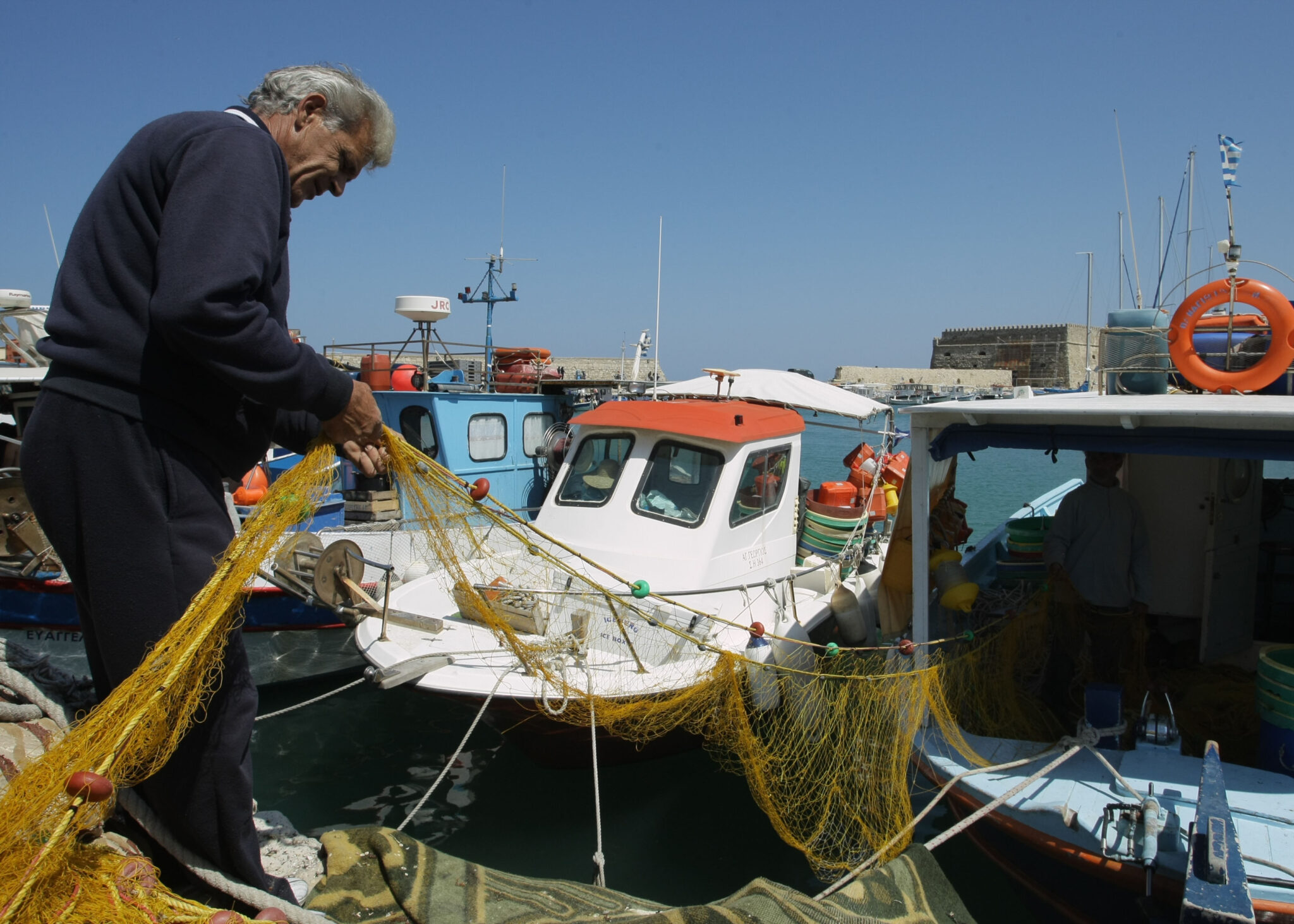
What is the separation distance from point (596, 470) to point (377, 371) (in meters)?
4.68

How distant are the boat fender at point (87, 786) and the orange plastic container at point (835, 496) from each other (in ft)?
24.5

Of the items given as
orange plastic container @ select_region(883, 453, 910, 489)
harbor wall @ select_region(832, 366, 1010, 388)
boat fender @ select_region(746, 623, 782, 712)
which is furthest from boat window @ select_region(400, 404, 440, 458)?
harbor wall @ select_region(832, 366, 1010, 388)

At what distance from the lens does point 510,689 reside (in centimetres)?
539

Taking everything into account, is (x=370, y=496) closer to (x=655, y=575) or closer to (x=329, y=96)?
(x=655, y=575)

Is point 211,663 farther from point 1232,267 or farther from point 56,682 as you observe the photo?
point 1232,267

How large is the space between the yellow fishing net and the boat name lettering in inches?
160

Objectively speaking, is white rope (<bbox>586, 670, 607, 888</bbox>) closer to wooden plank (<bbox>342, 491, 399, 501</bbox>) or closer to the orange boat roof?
the orange boat roof

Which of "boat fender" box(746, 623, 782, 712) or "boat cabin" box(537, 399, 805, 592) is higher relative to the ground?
"boat cabin" box(537, 399, 805, 592)

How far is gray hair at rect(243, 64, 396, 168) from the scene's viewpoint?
193cm

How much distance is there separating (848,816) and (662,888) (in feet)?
4.46

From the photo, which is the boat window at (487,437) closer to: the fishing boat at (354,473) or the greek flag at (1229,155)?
the fishing boat at (354,473)

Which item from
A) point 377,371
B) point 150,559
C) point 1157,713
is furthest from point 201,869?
point 377,371

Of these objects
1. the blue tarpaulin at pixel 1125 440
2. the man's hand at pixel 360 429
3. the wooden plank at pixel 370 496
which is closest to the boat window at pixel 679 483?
the blue tarpaulin at pixel 1125 440

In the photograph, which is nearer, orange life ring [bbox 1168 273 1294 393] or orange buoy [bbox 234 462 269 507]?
orange life ring [bbox 1168 273 1294 393]
